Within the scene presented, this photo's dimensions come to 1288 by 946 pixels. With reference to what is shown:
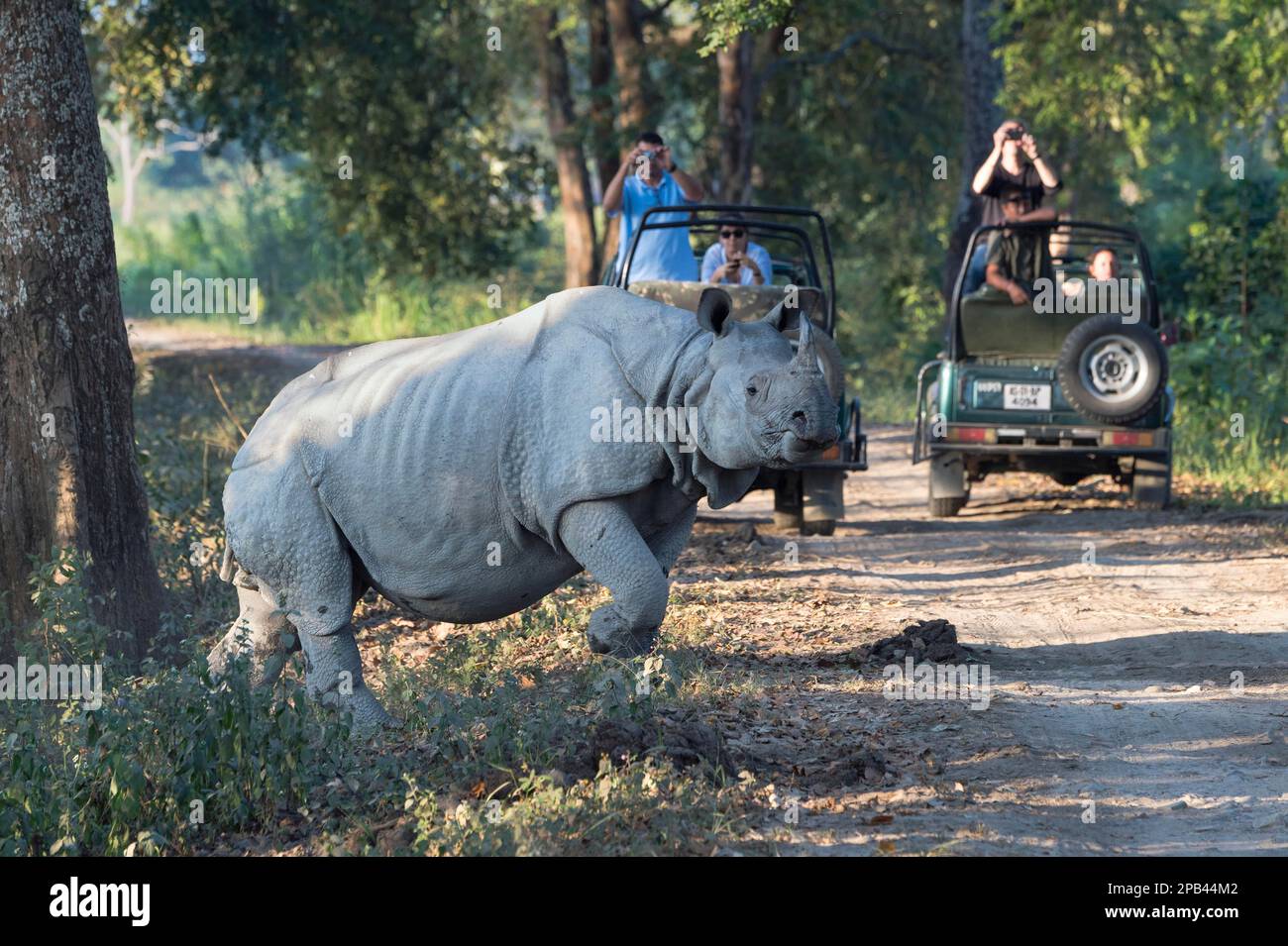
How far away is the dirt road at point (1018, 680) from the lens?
550 cm

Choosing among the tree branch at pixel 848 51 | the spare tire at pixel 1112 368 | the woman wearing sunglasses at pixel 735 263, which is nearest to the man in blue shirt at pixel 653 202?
the woman wearing sunglasses at pixel 735 263

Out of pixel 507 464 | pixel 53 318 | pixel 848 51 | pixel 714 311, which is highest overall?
pixel 848 51

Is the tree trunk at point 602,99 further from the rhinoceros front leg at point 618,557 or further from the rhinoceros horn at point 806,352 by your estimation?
the rhinoceros horn at point 806,352

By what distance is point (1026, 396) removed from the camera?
41.5ft

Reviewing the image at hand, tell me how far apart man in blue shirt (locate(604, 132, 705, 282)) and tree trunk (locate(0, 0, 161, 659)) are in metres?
3.86

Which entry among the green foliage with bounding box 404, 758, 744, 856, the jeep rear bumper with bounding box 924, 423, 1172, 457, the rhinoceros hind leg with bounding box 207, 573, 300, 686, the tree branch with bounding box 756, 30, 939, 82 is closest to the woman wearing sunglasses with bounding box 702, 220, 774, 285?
the jeep rear bumper with bounding box 924, 423, 1172, 457

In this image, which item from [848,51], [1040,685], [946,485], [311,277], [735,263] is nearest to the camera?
[1040,685]

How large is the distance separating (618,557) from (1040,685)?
2.27 metres

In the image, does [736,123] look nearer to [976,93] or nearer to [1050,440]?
[976,93]

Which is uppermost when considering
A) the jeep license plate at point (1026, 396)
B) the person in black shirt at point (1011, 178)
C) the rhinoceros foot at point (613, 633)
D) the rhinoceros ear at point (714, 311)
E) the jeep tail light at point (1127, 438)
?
the person in black shirt at point (1011, 178)

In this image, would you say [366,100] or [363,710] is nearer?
[363,710]

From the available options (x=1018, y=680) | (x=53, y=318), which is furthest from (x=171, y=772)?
(x=1018, y=680)

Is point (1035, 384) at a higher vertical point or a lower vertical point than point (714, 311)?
lower

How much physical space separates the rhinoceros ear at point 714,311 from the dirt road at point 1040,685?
1.52 m
